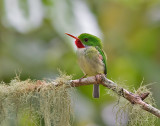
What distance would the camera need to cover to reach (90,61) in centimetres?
272

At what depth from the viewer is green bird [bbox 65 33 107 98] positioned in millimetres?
2715

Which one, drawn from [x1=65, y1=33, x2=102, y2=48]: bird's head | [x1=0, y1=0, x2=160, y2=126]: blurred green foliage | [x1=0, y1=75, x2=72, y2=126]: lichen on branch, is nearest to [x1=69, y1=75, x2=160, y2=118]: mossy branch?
[x1=0, y1=75, x2=72, y2=126]: lichen on branch

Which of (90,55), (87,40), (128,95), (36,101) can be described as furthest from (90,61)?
(128,95)

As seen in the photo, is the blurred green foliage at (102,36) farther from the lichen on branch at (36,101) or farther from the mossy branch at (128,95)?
the mossy branch at (128,95)

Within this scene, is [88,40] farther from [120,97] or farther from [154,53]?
[154,53]

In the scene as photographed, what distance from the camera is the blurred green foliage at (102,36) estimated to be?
A: 3047mm

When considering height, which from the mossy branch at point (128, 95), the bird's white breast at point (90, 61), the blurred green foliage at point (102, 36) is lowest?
the mossy branch at point (128, 95)

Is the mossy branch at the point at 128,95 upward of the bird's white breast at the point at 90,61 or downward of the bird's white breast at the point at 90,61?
downward

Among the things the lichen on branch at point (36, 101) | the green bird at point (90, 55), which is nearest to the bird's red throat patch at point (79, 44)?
the green bird at point (90, 55)

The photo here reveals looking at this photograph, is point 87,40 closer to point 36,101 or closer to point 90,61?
point 90,61

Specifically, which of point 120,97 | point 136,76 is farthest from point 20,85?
point 136,76

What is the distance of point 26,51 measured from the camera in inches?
163

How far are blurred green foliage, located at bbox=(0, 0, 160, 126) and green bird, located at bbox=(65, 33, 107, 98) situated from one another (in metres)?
0.12

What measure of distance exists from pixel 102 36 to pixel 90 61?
75cm
